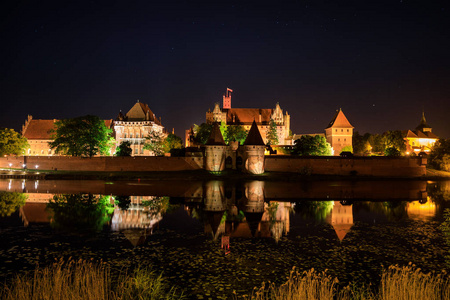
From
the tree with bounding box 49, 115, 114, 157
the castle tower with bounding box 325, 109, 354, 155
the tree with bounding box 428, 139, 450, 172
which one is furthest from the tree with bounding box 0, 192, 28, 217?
the tree with bounding box 428, 139, 450, 172

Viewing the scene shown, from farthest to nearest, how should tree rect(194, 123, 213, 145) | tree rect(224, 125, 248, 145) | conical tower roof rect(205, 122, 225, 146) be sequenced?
tree rect(224, 125, 248, 145) → tree rect(194, 123, 213, 145) → conical tower roof rect(205, 122, 225, 146)

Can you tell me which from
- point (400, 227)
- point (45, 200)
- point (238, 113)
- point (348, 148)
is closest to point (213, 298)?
point (400, 227)

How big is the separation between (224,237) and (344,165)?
38.5 meters

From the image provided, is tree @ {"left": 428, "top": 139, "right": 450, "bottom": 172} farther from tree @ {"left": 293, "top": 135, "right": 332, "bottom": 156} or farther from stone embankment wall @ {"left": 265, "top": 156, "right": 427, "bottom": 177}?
tree @ {"left": 293, "top": 135, "right": 332, "bottom": 156}

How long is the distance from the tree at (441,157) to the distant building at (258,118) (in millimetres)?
28208

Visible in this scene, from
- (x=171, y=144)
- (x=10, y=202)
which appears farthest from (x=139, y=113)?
(x=10, y=202)

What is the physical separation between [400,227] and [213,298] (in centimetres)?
1200

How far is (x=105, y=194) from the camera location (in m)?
27.8

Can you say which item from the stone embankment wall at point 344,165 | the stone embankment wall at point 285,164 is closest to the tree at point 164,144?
the stone embankment wall at point 285,164

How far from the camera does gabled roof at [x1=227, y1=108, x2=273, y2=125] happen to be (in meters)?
75.9

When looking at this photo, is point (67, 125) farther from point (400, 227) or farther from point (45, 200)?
point (400, 227)

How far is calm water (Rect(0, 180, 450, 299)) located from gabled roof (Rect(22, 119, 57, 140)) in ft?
178

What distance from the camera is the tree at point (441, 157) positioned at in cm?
5744

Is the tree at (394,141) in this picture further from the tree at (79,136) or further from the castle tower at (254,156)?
the tree at (79,136)
